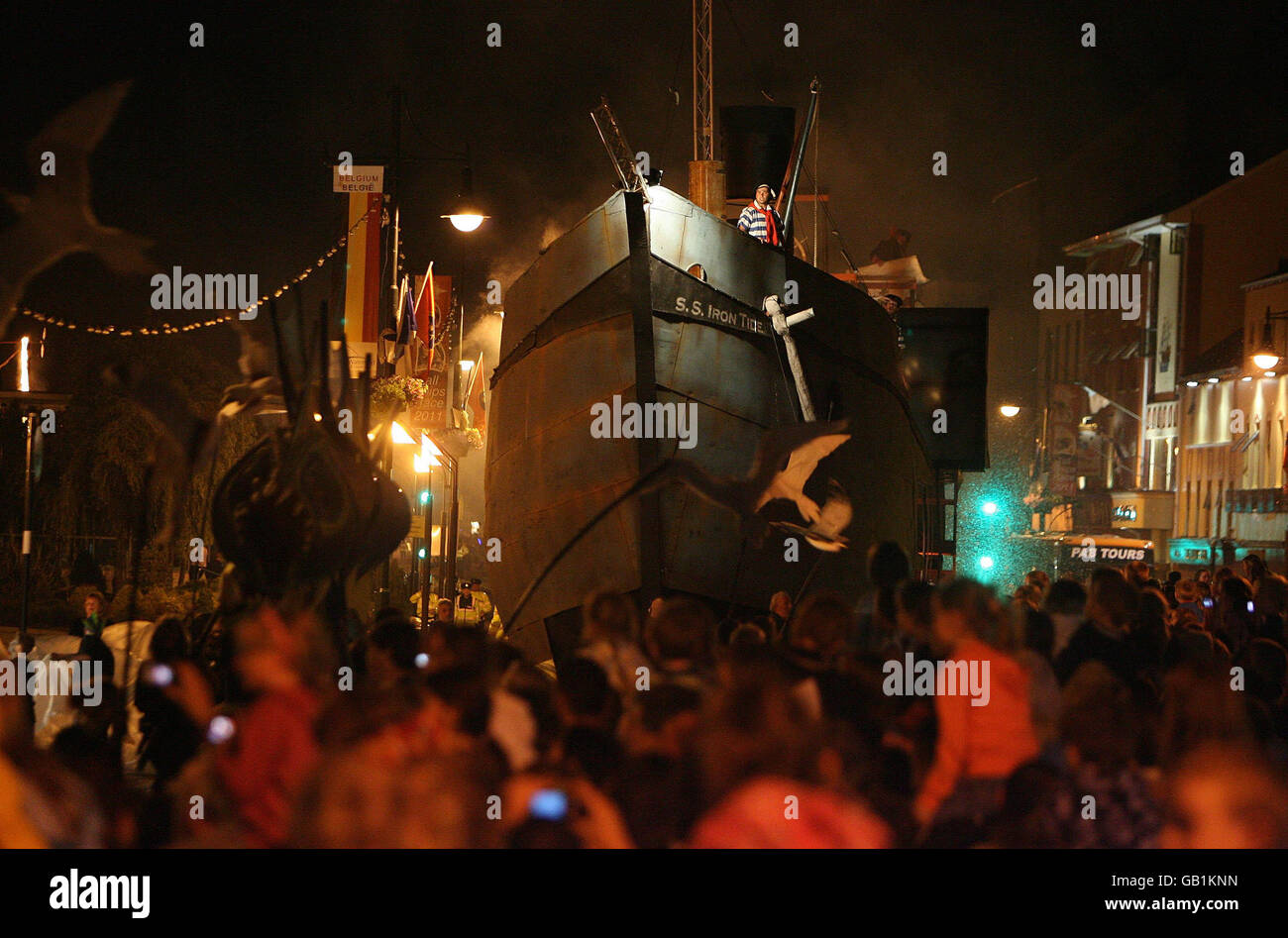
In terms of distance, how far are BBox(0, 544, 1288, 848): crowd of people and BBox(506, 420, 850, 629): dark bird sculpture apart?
239 centimetres

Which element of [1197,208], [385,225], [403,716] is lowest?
[403,716]

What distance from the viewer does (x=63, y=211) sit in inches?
313

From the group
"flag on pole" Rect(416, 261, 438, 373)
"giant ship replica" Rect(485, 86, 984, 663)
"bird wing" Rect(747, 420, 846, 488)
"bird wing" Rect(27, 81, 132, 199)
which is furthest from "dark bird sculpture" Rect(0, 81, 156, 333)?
"flag on pole" Rect(416, 261, 438, 373)

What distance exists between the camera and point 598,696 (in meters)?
5.02

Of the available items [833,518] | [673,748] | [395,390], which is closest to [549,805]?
[673,748]

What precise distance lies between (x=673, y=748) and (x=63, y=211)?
5.49 meters

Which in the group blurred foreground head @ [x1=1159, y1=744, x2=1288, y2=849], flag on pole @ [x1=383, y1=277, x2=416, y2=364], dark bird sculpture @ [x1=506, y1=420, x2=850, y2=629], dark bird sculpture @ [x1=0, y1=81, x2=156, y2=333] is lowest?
blurred foreground head @ [x1=1159, y1=744, x2=1288, y2=849]

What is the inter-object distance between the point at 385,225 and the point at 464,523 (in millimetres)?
43630

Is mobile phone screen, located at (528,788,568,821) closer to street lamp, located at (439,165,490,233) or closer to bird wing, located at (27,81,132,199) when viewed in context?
bird wing, located at (27,81,132,199)

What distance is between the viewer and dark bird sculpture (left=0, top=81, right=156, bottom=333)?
25.0ft

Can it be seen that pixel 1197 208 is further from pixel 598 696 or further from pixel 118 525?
pixel 598 696

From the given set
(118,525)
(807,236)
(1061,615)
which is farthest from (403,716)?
(807,236)

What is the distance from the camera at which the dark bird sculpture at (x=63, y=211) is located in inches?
300

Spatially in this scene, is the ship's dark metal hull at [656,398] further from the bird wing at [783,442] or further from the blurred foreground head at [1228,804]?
the blurred foreground head at [1228,804]
